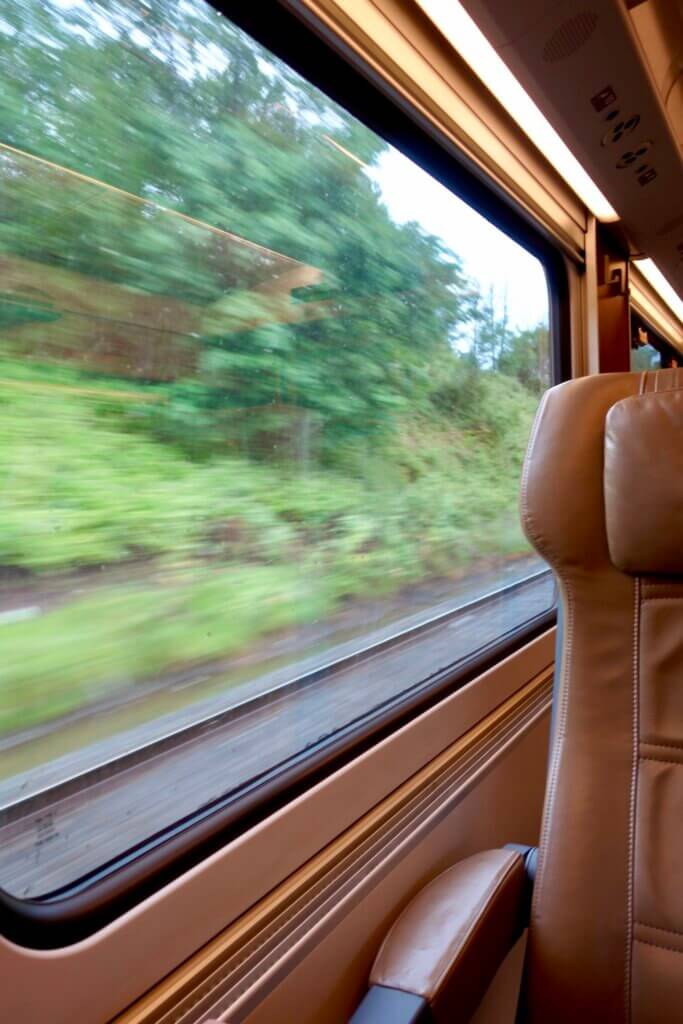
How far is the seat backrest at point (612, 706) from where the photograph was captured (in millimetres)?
915

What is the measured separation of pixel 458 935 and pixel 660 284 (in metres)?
3.61

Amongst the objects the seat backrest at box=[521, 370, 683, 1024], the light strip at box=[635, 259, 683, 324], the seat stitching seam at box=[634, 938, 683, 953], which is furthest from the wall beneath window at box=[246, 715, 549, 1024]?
the light strip at box=[635, 259, 683, 324]

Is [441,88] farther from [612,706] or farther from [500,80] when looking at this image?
[612,706]

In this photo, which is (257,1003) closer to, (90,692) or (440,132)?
(90,692)

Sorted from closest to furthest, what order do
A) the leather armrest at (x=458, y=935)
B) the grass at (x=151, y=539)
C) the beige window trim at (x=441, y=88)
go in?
the grass at (x=151, y=539) → the leather armrest at (x=458, y=935) → the beige window trim at (x=441, y=88)

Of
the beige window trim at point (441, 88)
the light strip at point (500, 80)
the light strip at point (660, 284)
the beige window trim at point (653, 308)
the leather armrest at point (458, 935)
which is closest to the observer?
the leather armrest at point (458, 935)

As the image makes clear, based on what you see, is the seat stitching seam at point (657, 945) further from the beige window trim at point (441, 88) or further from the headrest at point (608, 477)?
the beige window trim at point (441, 88)

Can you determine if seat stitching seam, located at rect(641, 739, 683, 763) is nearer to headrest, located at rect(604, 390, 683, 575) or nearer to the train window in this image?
headrest, located at rect(604, 390, 683, 575)

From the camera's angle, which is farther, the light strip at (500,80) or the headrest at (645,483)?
the light strip at (500,80)

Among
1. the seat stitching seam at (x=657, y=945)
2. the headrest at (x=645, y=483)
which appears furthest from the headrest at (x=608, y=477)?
the seat stitching seam at (x=657, y=945)

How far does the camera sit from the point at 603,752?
3.23 ft

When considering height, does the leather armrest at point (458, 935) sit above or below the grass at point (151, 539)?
below

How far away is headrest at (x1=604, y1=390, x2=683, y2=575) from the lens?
0.91 meters

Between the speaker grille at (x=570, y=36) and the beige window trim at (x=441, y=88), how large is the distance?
0.24 m
